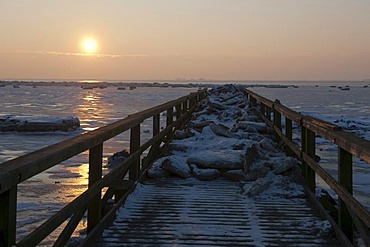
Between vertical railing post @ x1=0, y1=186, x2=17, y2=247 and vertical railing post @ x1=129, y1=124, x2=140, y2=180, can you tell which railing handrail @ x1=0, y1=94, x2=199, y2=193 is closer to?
vertical railing post @ x1=0, y1=186, x2=17, y2=247

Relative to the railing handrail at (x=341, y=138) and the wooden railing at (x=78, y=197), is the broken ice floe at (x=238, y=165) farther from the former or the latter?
the wooden railing at (x=78, y=197)

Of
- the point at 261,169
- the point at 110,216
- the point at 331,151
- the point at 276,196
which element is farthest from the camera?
the point at 331,151

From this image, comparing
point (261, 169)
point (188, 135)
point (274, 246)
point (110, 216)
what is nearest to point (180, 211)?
point (110, 216)

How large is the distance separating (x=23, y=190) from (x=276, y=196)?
4.75m

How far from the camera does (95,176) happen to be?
4.30 meters

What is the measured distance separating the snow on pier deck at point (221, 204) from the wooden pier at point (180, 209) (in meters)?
0.01

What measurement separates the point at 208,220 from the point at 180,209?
0.53 meters

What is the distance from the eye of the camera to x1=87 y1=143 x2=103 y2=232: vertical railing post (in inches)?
169

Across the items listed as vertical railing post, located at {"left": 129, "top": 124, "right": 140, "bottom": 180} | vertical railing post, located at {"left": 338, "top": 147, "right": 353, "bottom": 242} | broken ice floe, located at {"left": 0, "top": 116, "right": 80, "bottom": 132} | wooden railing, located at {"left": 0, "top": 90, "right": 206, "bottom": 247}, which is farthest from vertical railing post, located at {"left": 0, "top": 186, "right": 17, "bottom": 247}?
broken ice floe, located at {"left": 0, "top": 116, "right": 80, "bottom": 132}

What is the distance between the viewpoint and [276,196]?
6062 millimetres

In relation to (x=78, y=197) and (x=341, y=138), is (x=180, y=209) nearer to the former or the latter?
(x=78, y=197)

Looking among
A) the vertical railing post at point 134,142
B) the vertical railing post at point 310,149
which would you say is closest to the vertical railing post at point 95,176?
the vertical railing post at point 134,142

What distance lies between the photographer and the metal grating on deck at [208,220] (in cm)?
430

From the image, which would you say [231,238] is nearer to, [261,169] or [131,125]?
[131,125]
